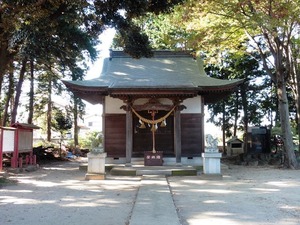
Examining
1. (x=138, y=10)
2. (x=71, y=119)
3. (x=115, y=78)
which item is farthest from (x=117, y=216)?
(x=71, y=119)

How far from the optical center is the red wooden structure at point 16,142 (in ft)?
41.2

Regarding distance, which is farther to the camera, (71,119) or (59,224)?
(71,119)

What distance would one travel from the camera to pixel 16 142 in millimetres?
13461

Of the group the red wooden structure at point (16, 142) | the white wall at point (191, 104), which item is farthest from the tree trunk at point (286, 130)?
the red wooden structure at point (16, 142)

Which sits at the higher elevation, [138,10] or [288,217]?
[138,10]

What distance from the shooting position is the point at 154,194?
7.51m

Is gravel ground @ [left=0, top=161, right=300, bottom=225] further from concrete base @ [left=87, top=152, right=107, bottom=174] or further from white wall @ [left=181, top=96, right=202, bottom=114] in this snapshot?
white wall @ [left=181, top=96, right=202, bottom=114]

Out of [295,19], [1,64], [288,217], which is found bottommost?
A: [288,217]

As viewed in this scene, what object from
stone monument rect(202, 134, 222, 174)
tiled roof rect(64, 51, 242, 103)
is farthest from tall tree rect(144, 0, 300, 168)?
stone monument rect(202, 134, 222, 174)

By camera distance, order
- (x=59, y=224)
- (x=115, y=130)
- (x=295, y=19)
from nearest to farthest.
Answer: (x=59, y=224)
(x=295, y=19)
(x=115, y=130)

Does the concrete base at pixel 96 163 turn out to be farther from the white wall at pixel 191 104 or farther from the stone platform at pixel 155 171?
the white wall at pixel 191 104

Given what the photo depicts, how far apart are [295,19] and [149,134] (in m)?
8.00

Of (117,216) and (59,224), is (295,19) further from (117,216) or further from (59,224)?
(59,224)

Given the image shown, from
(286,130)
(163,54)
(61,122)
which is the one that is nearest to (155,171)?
(286,130)
